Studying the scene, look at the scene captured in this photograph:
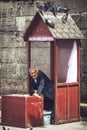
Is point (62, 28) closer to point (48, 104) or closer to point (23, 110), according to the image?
point (48, 104)

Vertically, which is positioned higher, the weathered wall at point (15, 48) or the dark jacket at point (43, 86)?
the weathered wall at point (15, 48)

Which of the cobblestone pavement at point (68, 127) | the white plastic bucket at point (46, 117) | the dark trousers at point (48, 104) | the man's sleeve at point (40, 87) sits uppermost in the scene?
the man's sleeve at point (40, 87)

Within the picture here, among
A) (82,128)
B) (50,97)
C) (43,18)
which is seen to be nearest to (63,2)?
(43,18)

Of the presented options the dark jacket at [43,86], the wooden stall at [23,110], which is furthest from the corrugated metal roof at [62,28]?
the wooden stall at [23,110]

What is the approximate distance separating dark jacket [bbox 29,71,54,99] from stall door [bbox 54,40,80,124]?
0.79 feet

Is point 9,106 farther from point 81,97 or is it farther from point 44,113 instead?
point 81,97

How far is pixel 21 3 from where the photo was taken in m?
14.1

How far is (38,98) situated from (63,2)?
11.2 feet

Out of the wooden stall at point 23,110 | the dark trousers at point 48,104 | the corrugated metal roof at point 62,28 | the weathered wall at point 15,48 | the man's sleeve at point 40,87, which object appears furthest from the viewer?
the weathered wall at point 15,48

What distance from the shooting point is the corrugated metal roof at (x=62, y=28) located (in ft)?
37.0

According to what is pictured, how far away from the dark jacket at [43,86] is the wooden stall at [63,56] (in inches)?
9.7

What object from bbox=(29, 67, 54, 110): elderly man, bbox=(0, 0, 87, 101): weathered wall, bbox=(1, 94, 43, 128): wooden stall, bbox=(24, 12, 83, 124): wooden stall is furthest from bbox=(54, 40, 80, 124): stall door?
bbox=(0, 0, 87, 101): weathered wall

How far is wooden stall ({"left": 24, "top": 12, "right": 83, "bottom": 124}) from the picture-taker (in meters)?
11.3

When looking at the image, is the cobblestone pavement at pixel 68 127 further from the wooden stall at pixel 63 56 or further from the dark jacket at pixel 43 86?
the dark jacket at pixel 43 86
